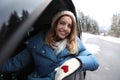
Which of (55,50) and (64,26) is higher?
(64,26)

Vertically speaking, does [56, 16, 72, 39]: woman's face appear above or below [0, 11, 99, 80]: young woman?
above

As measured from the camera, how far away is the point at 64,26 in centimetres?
271

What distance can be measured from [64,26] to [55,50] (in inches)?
7.3

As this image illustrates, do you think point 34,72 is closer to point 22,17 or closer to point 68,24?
point 68,24

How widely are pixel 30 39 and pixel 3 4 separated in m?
1.16

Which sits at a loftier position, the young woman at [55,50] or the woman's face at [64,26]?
the woman's face at [64,26]

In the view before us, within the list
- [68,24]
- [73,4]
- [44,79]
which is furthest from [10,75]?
[73,4]

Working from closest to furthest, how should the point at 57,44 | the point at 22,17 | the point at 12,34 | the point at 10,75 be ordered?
the point at 12,34
the point at 22,17
the point at 10,75
the point at 57,44

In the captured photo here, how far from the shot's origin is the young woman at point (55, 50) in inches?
106

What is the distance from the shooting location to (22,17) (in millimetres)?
1746

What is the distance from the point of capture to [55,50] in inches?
108

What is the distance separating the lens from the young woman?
106 inches

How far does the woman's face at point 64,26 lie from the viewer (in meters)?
2.71

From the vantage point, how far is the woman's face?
2.71m
